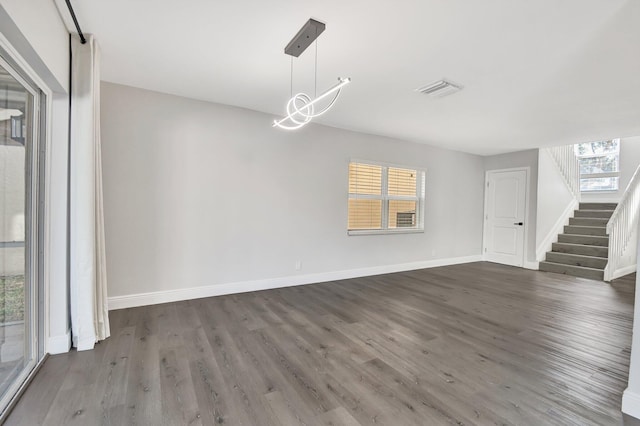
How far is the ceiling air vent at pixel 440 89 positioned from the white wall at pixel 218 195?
1.80 metres

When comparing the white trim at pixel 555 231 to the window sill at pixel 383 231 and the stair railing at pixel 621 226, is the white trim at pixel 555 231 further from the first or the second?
the window sill at pixel 383 231

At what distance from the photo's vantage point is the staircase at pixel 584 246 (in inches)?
215

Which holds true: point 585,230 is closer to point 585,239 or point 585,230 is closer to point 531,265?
point 585,239

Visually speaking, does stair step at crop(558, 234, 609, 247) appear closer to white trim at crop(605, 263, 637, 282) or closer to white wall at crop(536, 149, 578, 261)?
white wall at crop(536, 149, 578, 261)

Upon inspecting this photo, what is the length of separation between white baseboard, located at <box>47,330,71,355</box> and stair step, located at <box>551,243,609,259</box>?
8207 mm

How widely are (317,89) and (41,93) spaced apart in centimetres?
243

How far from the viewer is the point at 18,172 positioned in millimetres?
1951

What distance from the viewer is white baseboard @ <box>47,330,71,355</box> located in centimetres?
227

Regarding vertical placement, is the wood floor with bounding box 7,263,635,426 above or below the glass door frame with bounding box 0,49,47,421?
below

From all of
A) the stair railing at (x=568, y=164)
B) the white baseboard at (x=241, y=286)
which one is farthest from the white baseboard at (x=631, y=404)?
the stair railing at (x=568, y=164)

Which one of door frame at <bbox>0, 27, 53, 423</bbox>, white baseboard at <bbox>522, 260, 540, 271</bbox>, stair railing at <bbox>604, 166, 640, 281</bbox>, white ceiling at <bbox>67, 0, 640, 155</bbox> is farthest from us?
white baseboard at <bbox>522, 260, 540, 271</bbox>

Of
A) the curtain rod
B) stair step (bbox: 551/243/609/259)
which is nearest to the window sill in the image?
stair step (bbox: 551/243/609/259)

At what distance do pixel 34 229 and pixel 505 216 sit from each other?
7.75 meters

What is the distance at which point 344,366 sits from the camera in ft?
7.22
